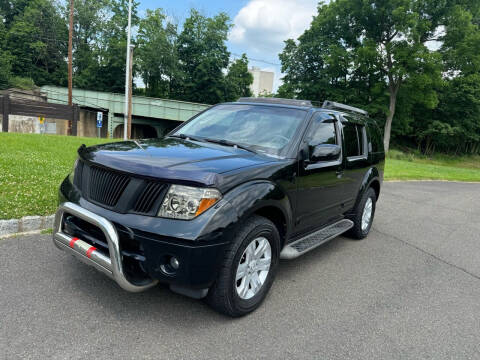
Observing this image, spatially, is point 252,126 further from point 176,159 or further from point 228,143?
point 176,159

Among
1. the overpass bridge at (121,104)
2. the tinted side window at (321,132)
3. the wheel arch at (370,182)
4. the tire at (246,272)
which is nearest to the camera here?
the tire at (246,272)

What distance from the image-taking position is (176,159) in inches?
111

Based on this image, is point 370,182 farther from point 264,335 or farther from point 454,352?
point 264,335

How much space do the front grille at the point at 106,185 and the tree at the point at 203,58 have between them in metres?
46.4

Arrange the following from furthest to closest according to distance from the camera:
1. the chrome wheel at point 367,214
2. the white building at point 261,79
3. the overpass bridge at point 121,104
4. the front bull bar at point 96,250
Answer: the white building at point 261,79 < the overpass bridge at point 121,104 < the chrome wheel at point 367,214 < the front bull bar at point 96,250

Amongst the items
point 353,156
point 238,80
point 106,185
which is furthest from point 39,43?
point 106,185

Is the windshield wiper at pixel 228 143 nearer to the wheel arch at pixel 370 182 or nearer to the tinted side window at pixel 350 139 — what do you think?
the tinted side window at pixel 350 139

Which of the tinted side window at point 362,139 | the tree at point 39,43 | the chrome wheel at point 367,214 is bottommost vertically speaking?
the chrome wheel at point 367,214

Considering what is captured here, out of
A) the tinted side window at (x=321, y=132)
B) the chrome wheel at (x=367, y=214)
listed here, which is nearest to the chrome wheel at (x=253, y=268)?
the tinted side window at (x=321, y=132)

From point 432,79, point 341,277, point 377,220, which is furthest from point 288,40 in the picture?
point 341,277

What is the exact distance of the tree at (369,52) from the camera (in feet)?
94.0

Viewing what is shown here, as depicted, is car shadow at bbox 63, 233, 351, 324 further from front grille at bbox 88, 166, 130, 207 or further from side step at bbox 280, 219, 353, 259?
front grille at bbox 88, 166, 130, 207

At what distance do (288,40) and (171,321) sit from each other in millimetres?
43513

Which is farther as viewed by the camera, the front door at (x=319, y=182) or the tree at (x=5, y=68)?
the tree at (x=5, y=68)
